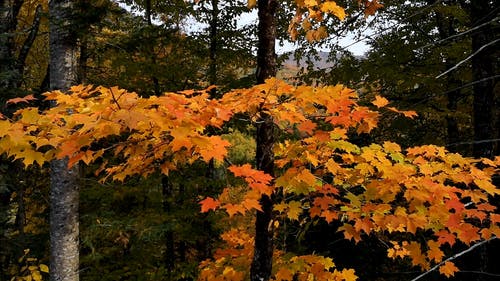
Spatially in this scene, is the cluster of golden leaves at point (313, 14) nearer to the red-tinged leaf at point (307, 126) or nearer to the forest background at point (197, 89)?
the red-tinged leaf at point (307, 126)

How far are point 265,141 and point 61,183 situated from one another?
3.48 metres

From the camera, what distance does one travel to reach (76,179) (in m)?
5.42

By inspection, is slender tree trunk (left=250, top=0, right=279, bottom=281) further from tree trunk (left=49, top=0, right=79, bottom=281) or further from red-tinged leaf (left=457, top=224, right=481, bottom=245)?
tree trunk (left=49, top=0, right=79, bottom=281)

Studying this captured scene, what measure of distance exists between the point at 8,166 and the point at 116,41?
4.38 meters

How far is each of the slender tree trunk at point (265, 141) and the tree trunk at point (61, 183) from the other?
324 cm

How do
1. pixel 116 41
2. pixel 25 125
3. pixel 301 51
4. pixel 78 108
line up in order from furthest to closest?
pixel 301 51, pixel 116 41, pixel 78 108, pixel 25 125

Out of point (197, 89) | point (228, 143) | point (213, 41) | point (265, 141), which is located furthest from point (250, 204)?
point (213, 41)

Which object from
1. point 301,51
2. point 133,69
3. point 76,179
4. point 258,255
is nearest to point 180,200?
point 133,69

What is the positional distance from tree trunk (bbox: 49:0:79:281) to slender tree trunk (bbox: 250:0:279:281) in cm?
324

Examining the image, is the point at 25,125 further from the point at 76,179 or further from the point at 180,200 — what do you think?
the point at 180,200

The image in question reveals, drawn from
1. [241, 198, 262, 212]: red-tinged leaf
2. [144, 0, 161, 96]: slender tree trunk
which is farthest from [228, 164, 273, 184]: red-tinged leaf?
[144, 0, 161, 96]: slender tree trunk

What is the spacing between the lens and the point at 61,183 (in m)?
5.29

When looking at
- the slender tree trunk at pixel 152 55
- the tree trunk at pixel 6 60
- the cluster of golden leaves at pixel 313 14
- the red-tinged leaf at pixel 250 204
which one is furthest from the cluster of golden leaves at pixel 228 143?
the slender tree trunk at pixel 152 55

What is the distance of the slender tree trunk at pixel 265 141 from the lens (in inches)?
134
